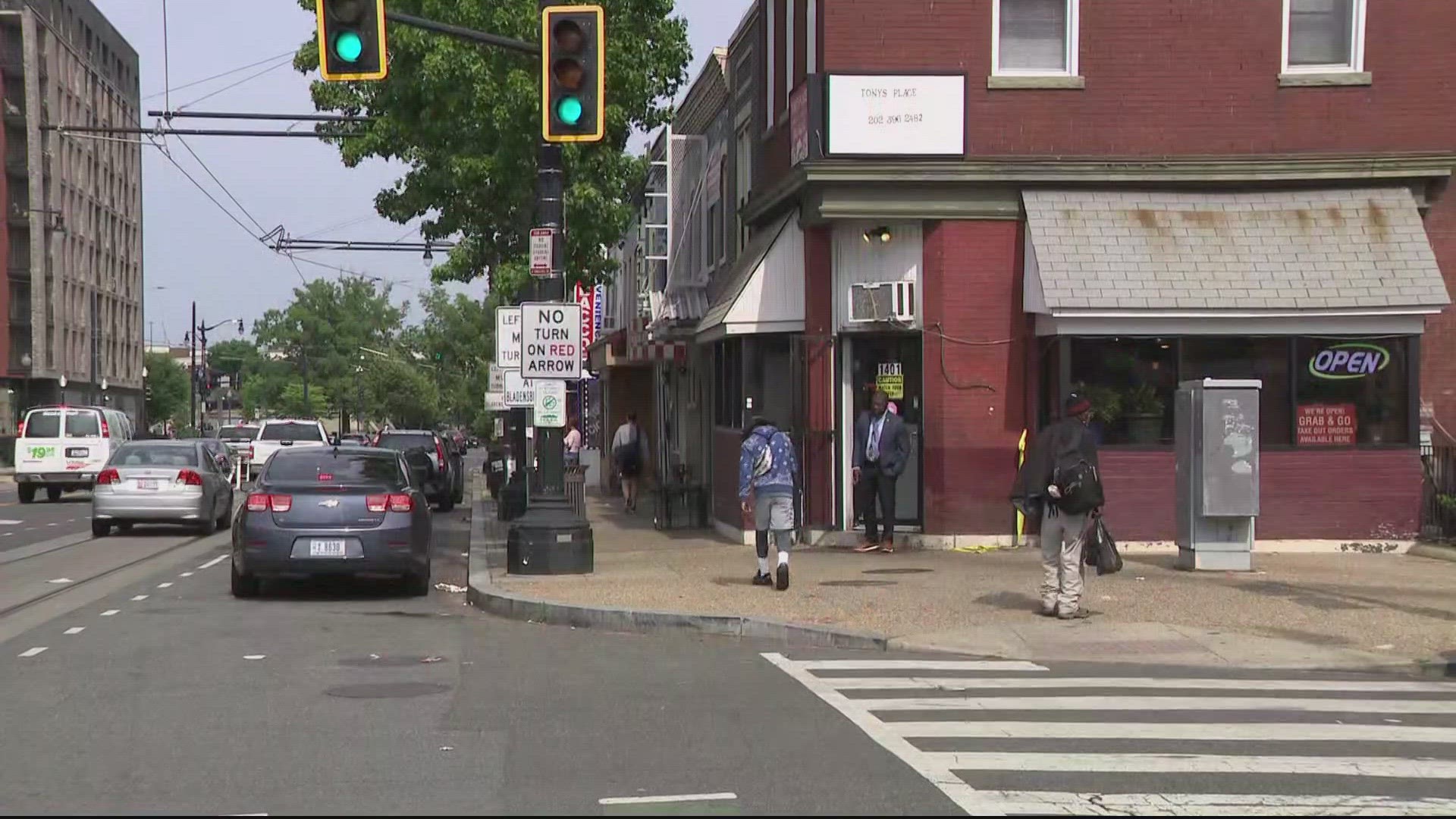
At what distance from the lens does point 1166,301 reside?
1639cm

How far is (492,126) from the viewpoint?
20.5 m

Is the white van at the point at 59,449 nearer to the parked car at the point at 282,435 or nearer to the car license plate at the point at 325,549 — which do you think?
the parked car at the point at 282,435

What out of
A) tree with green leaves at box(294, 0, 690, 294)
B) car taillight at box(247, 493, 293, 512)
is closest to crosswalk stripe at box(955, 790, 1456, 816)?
car taillight at box(247, 493, 293, 512)

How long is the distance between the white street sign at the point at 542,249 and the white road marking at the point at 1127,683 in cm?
675

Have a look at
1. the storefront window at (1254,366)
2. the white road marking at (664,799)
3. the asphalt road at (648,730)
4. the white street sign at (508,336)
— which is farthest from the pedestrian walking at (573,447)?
the white road marking at (664,799)

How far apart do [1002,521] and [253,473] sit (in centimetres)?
2687

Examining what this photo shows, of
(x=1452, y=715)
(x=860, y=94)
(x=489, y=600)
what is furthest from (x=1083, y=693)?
(x=860, y=94)

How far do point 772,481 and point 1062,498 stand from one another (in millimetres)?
2857

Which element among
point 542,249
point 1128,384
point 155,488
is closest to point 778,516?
point 542,249

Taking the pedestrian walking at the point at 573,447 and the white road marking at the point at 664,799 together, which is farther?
the pedestrian walking at the point at 573,447

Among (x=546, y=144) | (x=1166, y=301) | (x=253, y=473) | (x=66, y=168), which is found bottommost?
(x=253, y=473)

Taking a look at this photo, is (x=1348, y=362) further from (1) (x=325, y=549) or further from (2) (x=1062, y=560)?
(1) (x=325, y=549)

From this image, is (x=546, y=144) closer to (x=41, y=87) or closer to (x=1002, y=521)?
(x=1002, y=521)

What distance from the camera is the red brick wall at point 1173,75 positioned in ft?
56.1
